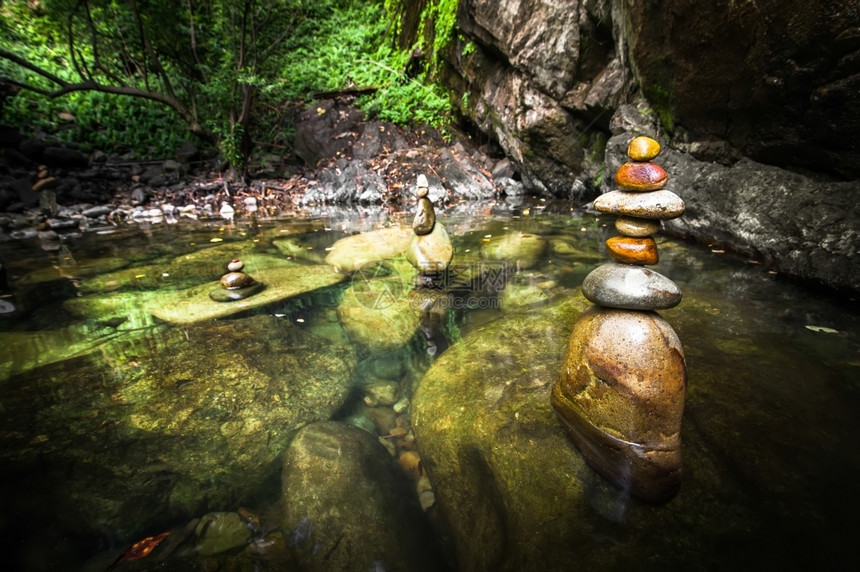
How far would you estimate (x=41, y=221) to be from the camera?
8.26 m

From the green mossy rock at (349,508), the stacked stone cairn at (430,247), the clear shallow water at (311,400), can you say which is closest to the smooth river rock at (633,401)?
the clear shallow water at (311,400)

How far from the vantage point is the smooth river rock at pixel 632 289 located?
1.65m

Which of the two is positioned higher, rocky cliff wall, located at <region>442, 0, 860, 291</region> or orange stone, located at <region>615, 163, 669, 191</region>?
rocky cliff wall, located at <region>442, 0, 860, 291</region>

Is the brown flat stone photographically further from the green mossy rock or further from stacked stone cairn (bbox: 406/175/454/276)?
stacked stone cairn (bbox: 406/175/454/276)

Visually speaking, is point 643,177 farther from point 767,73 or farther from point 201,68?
point 201,68

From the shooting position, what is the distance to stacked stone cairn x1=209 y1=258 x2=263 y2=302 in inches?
161

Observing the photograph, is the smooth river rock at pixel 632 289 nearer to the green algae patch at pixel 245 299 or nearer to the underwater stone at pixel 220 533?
the underwater stone at pixel 220 533

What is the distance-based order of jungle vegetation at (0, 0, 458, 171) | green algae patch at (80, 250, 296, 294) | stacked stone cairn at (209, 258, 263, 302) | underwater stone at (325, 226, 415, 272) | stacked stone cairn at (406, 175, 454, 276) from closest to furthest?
stacked stone cairn at (406, 175, 454, 276) < stacked stone cairn at (209, 258, 263, 302) < green algae patch at (80, 250, 296, 294) < underwater stone at (325, 226, 415, 272) < jungle vegetation at (0, 0, 458, 171)

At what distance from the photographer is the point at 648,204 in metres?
1.68

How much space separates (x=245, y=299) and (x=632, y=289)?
12.3 feet

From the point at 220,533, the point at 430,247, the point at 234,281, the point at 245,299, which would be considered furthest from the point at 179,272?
the point at 220,533

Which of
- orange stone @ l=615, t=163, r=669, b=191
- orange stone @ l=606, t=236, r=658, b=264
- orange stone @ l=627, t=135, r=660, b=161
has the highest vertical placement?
orange stone @ l=627, t=135, r=660, b=161

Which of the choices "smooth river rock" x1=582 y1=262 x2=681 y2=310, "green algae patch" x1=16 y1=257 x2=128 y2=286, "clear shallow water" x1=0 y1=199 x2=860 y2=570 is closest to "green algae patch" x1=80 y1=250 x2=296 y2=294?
"clear shallow water" x1=0 y1=199 x2=860 y2=570

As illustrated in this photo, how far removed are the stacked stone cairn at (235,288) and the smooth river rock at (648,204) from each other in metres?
3.75
